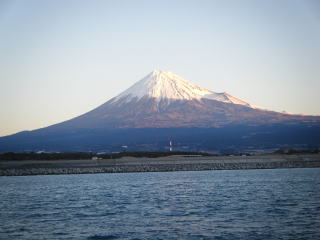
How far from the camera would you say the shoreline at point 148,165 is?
71.8 m

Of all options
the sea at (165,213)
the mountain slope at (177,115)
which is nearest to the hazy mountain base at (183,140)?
the mountain slope at (177,115)

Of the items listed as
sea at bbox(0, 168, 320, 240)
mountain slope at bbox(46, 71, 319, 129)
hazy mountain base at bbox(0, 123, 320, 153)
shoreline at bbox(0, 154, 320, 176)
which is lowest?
sea at bbox(0, 168, 320, 240)

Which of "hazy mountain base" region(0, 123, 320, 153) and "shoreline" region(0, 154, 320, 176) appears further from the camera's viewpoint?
"hazy mountain base" region(0, 123, 320, 153)

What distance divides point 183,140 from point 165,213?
132 metres

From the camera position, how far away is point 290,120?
608 ft

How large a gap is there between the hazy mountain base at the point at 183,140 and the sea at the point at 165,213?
104805 millimetres

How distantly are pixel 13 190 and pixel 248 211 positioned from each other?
24.7 m

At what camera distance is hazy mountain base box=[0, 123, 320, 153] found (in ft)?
504

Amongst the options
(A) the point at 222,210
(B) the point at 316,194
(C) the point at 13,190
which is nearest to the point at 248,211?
(A) the point at 222,210

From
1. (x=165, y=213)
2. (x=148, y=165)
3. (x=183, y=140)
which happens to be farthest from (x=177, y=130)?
(x=165, y=213)

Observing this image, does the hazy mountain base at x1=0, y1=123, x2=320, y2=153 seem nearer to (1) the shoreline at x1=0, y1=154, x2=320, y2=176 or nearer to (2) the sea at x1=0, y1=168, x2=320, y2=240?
(1) the shoreline at x1=0, y1=154, x2=320, y2=176

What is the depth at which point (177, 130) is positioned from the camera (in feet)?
571

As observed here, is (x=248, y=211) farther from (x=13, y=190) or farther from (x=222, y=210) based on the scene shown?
(x=13, y=190)

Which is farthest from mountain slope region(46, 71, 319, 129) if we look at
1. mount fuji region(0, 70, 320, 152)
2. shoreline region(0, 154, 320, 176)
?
shoreline region(0, 154, 320, 176)
